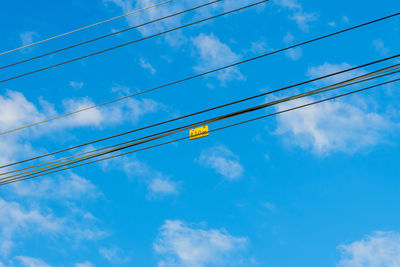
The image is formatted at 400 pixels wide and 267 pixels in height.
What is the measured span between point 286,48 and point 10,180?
6.68 meters

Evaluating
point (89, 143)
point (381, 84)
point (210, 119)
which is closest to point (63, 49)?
point (89, 143)

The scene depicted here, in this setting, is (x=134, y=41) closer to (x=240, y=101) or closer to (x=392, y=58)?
(x=240, y=101)

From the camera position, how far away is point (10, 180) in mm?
9758

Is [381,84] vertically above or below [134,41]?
below

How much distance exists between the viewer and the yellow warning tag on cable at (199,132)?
8547mm

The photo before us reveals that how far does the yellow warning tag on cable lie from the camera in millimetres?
8547

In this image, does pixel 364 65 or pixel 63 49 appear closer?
pixel 364 65

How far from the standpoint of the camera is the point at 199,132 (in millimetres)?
8594

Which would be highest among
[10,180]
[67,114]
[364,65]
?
[67,114]

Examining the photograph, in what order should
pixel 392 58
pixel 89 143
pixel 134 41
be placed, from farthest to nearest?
1. pixel 134 41
2. pixel 89 143
3. pixel 392 58

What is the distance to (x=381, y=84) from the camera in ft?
26.0

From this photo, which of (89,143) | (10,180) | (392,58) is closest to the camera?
(392,58)

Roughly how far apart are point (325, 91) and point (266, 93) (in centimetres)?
105

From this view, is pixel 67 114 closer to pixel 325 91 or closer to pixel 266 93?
pixel 266 93
